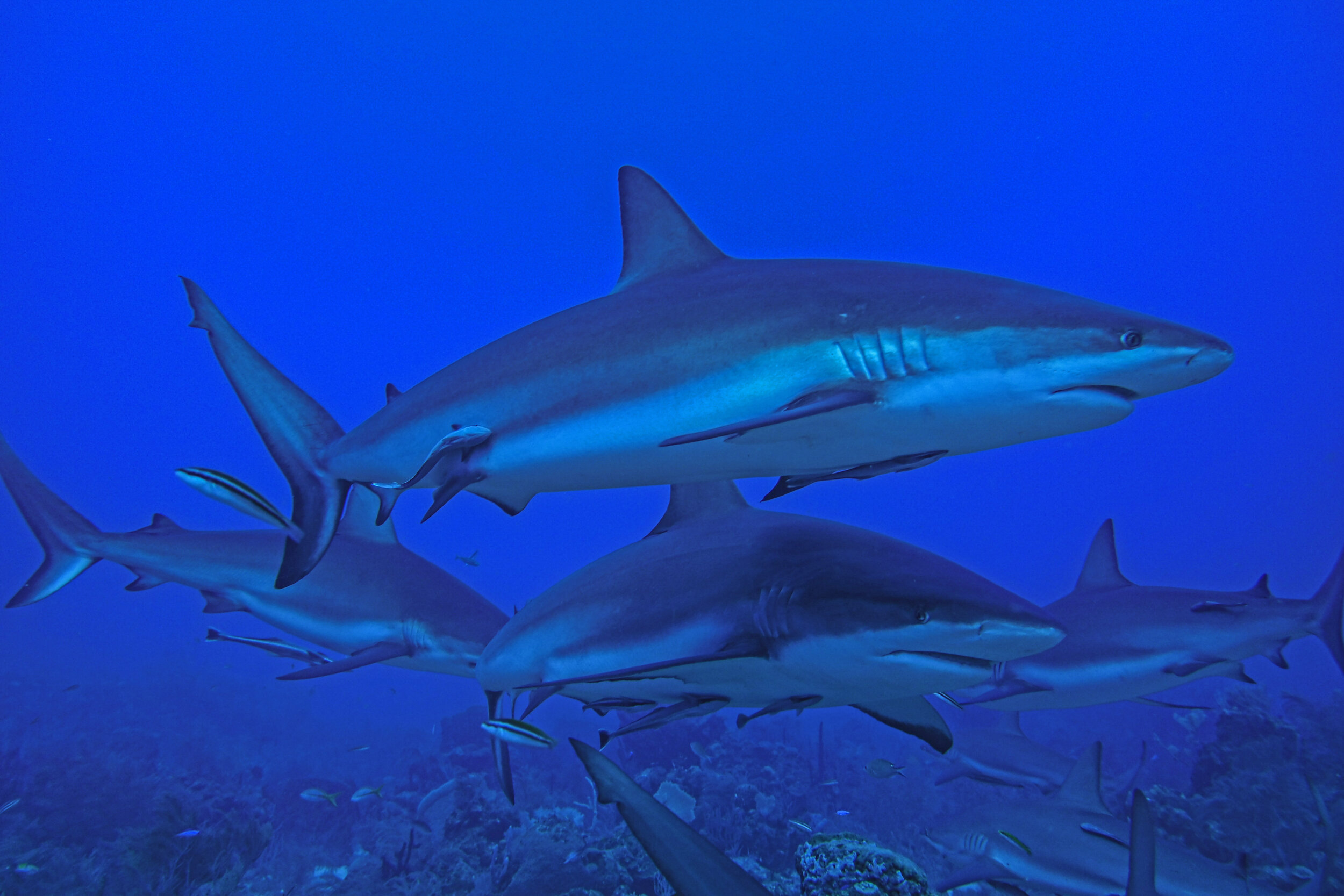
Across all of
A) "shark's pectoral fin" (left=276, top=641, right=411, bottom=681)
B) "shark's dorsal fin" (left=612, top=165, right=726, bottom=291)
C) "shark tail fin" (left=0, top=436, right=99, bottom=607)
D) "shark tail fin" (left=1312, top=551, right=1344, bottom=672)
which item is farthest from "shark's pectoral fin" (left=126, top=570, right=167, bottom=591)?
"shark tail fin" (left=1312, top=551, right=1344, bottom=672)

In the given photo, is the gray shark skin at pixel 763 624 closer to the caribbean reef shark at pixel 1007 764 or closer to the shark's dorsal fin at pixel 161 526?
the shark's dorsal fin at pixel 161 526

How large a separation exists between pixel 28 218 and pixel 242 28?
36.6 meters

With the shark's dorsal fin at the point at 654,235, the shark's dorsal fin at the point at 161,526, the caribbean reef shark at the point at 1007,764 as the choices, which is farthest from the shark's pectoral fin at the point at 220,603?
the caribbean reef shark at the point at 1007,764

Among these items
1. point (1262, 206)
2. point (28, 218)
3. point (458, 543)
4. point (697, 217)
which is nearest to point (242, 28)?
point (28, 218)

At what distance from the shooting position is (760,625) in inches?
97.8

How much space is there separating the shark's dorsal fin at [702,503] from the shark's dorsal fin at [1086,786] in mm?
3659

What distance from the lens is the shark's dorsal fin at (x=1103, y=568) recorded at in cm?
564

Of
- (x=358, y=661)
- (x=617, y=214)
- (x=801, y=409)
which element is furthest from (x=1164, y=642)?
(x=617, y=214)

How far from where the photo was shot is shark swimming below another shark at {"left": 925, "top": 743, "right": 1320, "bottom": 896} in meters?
3.85

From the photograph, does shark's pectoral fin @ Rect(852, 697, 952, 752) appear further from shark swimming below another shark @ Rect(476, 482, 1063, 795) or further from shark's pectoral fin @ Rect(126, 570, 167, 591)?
shark's pectoral fin @ Rect(126, 570, 167, 591)

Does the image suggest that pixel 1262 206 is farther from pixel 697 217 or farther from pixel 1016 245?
pixel 697 217

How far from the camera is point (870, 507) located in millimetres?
108062

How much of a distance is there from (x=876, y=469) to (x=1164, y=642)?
13.1ft

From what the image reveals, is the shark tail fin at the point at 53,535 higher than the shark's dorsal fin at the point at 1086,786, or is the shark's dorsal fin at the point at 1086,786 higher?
the shark tail fin at the point at 53,535
